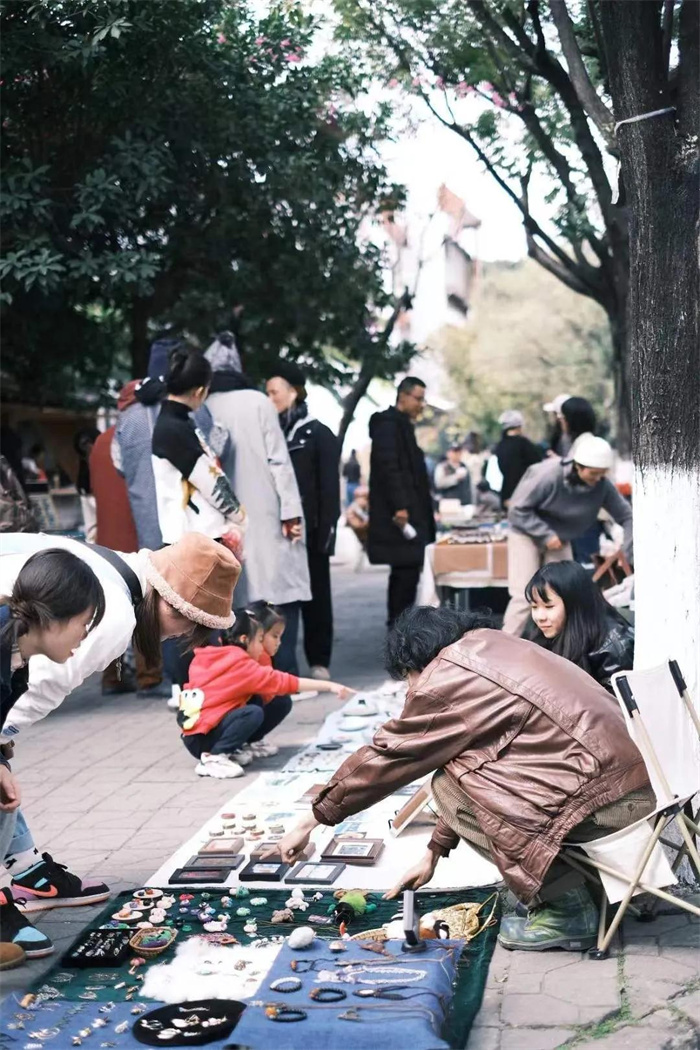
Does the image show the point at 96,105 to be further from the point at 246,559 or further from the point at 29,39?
the point at 246,559

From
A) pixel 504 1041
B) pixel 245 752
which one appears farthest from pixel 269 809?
pixel 504 1041

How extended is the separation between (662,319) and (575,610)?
3.76 ft

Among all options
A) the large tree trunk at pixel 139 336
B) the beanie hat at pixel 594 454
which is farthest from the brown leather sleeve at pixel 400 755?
the large tree trunk at pixel 139 336

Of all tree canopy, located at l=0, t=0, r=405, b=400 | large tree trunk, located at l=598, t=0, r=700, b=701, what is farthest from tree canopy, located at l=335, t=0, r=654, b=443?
large tree trunk, located at l=598, t=0, r=700, b=701

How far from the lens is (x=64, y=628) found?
3256 mm

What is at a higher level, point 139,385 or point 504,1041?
point 139,385

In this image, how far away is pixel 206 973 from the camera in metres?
3.52

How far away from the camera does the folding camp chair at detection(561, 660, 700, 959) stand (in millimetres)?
3527

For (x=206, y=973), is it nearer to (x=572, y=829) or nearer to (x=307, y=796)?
(x=572, y=829)

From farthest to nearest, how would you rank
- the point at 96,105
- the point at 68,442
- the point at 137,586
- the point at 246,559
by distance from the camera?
the point at 68,442
the point at 96,105
the point at 246,559
the point at 137,586

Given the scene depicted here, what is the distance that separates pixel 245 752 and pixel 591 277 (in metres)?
6.93

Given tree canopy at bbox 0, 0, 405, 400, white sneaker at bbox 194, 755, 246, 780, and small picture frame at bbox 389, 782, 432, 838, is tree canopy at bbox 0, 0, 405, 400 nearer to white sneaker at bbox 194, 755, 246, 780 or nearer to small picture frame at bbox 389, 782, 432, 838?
white sneaker at bbox 194, 755, 246, 780

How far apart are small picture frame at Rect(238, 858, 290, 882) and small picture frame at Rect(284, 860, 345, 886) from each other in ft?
0.11

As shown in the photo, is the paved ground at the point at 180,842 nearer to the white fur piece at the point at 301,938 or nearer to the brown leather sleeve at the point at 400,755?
the white fur piece at the point at 301,938
